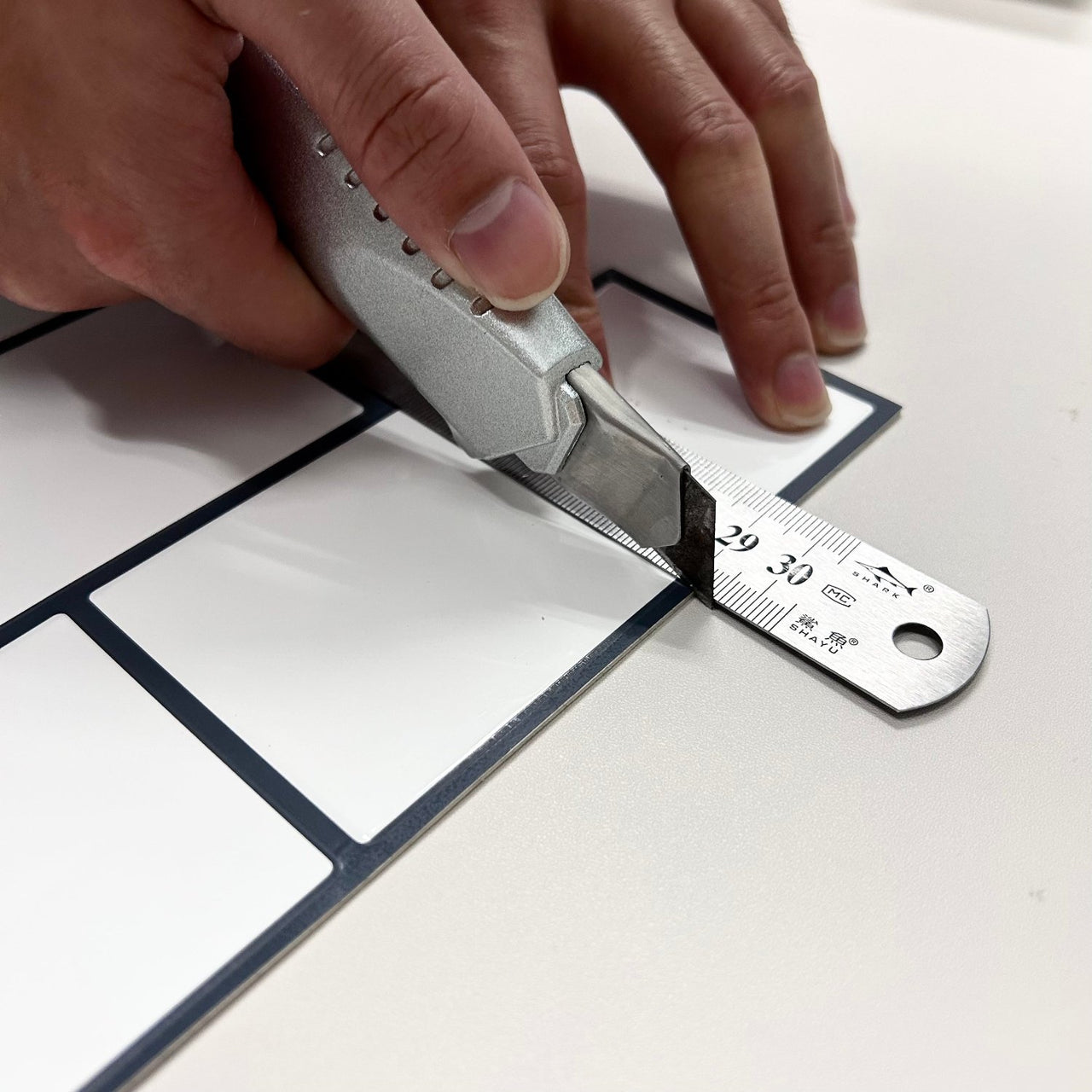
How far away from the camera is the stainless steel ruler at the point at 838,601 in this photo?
23.5 inches

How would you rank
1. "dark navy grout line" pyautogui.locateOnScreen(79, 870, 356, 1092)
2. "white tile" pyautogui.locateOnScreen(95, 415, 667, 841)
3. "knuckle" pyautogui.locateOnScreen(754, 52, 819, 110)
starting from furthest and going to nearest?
"knuckle" pyautogui.locateOnScreen(754, 52, 819, 110), "white tile" pyautogui.locateOnScreen(95, 415, 667, 841), "dark navy grout line" pyautogui.locateOnScreen(79, 870, 356, 1092)

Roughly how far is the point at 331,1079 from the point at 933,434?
59 centimetres

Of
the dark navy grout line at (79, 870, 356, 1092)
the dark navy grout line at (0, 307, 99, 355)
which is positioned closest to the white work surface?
the dark navy grout line at (79, 870, 356, 1092)

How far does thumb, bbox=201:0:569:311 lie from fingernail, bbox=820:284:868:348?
332mm

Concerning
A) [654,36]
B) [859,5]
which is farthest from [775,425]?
[859,5]

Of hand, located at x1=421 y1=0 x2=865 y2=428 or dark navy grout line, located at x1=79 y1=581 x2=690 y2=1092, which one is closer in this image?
dark navy grout line, located at x1=79 y1=581 x2=690 y2=1092

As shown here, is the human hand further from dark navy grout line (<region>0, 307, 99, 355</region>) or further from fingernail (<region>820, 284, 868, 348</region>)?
fingernail (<region>820, 284, 868, 348</region>)

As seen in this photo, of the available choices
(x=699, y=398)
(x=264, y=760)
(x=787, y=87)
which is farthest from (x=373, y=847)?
(x=787, y=87)

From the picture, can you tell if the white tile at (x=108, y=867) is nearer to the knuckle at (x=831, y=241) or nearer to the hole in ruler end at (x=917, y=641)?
the hole in ruler end at (x=917, y=641)

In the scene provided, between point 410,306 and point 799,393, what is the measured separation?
0.30 m

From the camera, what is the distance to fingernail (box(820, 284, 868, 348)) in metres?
0.85

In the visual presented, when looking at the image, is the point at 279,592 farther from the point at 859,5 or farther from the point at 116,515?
the point at 859,5

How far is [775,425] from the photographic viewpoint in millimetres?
772

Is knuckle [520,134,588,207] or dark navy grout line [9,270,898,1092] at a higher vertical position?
knuckle [520,134,588,207]
